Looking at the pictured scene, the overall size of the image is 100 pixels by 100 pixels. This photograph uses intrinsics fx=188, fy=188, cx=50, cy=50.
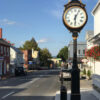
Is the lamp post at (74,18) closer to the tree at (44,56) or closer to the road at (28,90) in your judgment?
the road at (28,90)

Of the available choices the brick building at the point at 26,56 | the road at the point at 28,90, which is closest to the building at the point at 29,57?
the brick building at the point at 26,56

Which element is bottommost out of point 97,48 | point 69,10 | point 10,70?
point 10,70

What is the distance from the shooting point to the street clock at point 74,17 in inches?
214

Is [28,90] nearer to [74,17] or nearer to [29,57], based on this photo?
[74,17]

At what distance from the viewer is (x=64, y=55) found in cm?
10750

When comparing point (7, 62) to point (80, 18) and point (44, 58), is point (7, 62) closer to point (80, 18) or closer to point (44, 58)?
point (80, 18)

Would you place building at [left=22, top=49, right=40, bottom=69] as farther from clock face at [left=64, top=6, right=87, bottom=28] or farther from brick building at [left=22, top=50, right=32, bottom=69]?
clock face at [left=64, top=6, right=87, bottom=28]

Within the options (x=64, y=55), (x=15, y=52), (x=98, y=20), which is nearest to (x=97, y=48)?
(x=98, y=20)

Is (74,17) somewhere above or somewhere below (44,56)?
above

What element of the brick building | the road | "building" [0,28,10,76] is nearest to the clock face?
the road

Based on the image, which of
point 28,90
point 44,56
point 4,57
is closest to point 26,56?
point 44,56

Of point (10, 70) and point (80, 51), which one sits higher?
point (80, 51)

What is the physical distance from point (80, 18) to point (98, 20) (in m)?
14.3

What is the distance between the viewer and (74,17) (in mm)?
5465
